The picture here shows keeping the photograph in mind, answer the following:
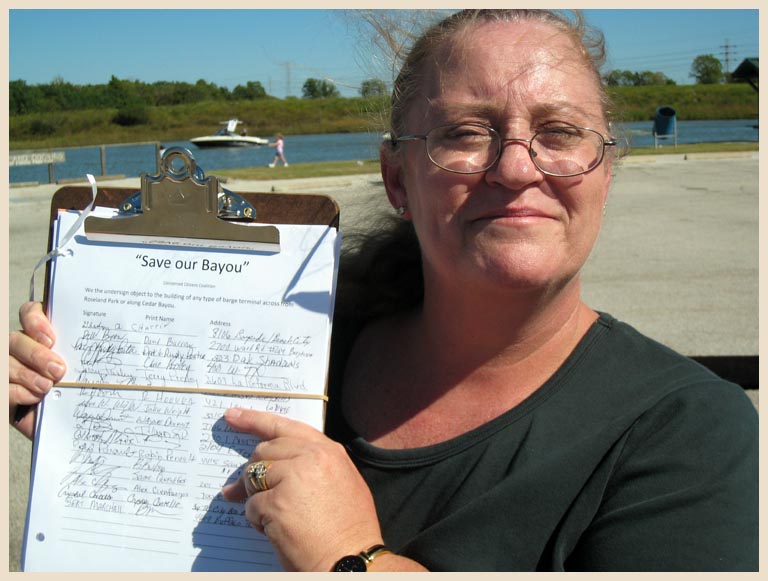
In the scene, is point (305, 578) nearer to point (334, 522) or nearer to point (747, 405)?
point (334, 522)

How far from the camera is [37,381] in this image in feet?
5.08

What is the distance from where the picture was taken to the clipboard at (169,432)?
1475 millimetres

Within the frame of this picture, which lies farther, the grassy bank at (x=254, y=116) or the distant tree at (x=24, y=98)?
the grassy bank at (x=254, y=116)

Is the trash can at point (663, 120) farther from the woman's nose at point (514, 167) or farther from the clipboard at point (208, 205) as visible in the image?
the clipboard at point (208, 205)

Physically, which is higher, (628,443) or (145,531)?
(628,443)

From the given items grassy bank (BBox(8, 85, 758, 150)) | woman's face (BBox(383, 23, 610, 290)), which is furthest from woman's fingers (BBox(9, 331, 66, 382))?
grassy bank (BBox(8, 85, 758, 150))

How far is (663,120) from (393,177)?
27.4m

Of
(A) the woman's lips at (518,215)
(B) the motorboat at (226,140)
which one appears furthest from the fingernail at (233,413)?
(B) the motorboat at (226,140)

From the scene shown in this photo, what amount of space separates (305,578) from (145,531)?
387mm

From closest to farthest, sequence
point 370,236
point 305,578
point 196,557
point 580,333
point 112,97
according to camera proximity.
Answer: point 305,578
point 196,557
point 580,333
point 370,236
point 112,97

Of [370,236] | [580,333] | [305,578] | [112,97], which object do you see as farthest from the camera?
[112,97]

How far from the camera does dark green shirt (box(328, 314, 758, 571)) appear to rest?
51.9 inches

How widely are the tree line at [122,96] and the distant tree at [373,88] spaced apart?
30.8 metres

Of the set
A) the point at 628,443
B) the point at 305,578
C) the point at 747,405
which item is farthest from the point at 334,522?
the point at 747,405
